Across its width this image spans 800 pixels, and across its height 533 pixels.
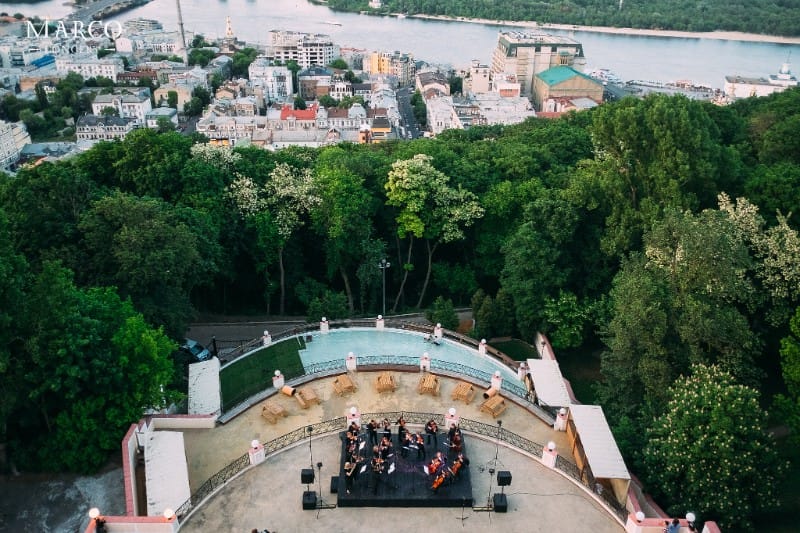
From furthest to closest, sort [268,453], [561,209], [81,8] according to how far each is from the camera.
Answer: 1. [81,8]
2. [561,209]
3. [268,453]

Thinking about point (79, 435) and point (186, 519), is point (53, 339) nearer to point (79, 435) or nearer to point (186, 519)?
point (79, 435)

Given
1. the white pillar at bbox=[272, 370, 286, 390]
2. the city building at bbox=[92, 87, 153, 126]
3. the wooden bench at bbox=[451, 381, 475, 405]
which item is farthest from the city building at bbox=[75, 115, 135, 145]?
the wooden bench at bbox=[451, 381, 475, 405]

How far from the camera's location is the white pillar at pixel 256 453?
14751mm

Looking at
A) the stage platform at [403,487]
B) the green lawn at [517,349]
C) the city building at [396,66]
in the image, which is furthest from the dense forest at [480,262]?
the city building at [396,66]

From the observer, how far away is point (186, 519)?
13523mm

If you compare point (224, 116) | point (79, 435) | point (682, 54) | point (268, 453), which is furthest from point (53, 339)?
point (682, 54)

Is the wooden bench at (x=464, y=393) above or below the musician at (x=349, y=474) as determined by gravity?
below

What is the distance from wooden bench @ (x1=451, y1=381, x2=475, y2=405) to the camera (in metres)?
17.5

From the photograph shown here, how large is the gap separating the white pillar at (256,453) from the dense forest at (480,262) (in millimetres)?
3354

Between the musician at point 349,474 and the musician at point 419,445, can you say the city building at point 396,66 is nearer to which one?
the musician at point 419,445

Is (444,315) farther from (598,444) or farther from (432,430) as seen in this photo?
(598,444)

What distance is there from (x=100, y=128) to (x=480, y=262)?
71.6 metres

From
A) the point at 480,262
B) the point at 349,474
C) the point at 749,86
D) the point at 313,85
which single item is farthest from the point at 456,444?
the point at 313,85

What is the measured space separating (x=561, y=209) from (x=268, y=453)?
47.1ft
